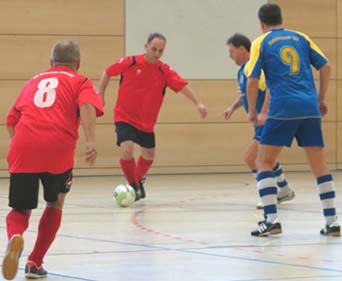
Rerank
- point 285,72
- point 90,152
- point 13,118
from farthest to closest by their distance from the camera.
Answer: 1. point 285,72
2. point 13,118
3. point 90,152

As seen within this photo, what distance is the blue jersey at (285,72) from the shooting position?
7.33 metres

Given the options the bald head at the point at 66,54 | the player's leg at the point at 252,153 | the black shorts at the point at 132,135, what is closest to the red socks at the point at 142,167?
the black shorts at the point at 132,135

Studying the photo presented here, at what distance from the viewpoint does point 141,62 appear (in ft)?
35.4

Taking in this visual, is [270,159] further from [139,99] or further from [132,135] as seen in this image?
[139,99]

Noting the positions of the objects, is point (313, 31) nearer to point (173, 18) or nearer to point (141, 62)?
point (173, 18)

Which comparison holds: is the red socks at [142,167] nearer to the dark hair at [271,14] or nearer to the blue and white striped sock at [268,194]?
the blue and white striped sock at [268,194]

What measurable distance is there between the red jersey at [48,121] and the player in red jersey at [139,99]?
4.84 m

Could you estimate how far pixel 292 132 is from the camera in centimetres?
734

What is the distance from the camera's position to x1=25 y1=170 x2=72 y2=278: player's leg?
5.64 m

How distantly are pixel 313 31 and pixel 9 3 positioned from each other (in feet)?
16.4

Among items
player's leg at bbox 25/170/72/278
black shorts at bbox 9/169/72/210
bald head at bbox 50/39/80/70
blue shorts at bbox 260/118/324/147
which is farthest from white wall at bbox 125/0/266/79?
black shorts at bbox 9/169/72/210

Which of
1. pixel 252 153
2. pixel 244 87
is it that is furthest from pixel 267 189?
pixel 252 153

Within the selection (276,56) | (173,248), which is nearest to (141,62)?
(276,56)

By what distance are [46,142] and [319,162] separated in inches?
106
